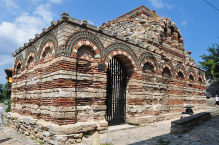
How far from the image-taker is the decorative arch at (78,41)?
19.3ft

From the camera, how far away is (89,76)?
6430 millimetres

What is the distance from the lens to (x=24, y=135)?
731 cm

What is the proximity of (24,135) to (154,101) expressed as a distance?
6380mm

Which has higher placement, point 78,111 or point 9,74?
point 9,74

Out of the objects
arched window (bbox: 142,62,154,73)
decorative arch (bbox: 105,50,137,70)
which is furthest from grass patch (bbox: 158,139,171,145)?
arched window (bbox: 142,62,154,73)

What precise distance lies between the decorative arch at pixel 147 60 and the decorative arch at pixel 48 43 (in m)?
4.25

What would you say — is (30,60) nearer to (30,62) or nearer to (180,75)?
(30,62)

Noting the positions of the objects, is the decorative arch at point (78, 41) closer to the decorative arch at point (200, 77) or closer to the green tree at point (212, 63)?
the decorative arch at point (200, 77)

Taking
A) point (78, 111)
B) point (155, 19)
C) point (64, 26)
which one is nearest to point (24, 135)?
point (78, 111)

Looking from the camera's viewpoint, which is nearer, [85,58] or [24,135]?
[85,58]

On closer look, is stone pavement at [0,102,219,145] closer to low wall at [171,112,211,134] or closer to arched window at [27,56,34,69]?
low wall at [171,112,211,134]

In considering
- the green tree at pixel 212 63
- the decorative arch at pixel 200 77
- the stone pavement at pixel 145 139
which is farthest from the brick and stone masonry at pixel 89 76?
the green tree at pixel 212 63

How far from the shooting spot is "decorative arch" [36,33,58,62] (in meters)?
6.31

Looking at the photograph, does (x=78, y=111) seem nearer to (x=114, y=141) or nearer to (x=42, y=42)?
(x=114, y=141)
